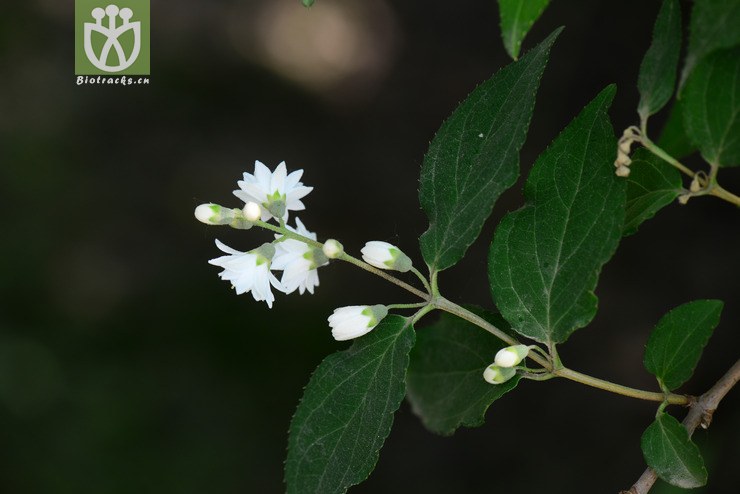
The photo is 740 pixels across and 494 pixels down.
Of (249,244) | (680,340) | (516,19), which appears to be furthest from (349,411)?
(249,244)

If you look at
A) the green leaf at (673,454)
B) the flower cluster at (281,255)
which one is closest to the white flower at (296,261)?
the flower cluster at (281,255)

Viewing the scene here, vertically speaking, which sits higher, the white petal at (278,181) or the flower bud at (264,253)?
the white petal at (278,181)

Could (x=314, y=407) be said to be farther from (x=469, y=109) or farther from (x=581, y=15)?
(x=581, y=15)

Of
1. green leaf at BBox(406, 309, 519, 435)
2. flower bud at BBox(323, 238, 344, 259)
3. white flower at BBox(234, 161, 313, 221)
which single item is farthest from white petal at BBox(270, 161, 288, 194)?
green leaf at BBox(406, 309, 519, 435)

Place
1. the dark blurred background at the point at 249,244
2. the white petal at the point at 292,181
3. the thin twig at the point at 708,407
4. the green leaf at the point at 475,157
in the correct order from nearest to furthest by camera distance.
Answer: the green leaf at the point at 475,157
the thin twig at the point at 708,407
the white petal at the point at 292,181
the dark blurred background at the point at 249,244

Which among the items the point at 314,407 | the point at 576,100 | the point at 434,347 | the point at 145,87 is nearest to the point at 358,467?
the point at 314,407

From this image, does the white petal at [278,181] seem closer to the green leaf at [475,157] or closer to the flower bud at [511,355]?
the green leaf at [475,157]

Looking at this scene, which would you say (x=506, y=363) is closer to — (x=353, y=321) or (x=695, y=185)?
(x=353, y=321)
